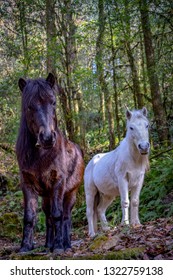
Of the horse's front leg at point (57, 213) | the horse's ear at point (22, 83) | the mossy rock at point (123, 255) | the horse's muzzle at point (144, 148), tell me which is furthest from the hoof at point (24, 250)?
the horse's muzzle at point (144, 148)

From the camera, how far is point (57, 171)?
15.4 feet

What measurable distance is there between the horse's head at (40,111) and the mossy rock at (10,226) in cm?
475

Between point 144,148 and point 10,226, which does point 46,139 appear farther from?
point 10,226

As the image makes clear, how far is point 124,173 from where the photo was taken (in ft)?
22.5

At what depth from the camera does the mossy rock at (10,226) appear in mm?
8869

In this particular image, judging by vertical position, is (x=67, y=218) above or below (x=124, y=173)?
below

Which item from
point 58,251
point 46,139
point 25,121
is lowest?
point 58,251

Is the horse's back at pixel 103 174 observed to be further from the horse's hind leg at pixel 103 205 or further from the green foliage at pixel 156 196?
the green foliage at pixel 156 196

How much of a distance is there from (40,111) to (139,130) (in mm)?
2471

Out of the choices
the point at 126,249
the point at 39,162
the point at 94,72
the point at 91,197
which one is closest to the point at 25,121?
the point at 39,162

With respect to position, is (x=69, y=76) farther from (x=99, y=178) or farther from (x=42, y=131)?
(x=42, y=131)

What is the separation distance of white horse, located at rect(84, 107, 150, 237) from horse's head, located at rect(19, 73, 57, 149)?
218 centimetres
